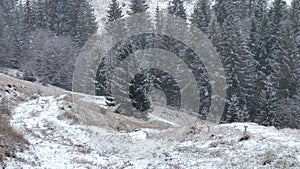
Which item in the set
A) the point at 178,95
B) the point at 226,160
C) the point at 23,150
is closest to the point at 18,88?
the point at 23,150

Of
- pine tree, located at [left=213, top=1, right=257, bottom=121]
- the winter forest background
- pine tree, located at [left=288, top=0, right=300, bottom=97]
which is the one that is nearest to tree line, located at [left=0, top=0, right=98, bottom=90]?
the winter forest background

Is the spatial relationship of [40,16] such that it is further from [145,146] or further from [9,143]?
[9,143]

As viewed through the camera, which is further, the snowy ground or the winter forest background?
the winter forest background

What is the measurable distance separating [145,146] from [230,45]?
187 feet

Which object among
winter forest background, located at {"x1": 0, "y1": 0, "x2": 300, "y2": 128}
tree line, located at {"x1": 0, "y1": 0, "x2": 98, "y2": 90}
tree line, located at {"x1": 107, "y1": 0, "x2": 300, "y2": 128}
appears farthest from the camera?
tree line, located at {"x1": 0, "y1": 0, "x2": 98, "y2": 90}

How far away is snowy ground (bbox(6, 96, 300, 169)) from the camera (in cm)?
1997

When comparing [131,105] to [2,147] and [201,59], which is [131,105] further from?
[2,147]

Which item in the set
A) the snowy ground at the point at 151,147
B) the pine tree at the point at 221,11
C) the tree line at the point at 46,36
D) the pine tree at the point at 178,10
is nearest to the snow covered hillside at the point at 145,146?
the snowy ground at the point at 151,147

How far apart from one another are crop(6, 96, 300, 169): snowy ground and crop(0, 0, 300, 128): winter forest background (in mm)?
45572

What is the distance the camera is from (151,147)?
27.2 m

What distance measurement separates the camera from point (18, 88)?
151 ft

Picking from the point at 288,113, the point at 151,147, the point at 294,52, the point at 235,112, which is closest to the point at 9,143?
the point at 151,147

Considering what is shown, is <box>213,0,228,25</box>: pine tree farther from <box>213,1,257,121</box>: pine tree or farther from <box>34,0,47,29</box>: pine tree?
<box>34,0,47,29</box>: pine tree

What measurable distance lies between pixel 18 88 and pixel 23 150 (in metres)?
27.0
